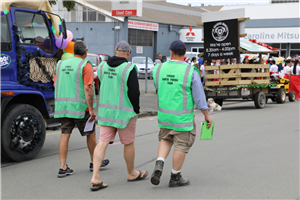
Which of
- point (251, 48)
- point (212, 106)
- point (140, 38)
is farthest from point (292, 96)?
point (140, 38)

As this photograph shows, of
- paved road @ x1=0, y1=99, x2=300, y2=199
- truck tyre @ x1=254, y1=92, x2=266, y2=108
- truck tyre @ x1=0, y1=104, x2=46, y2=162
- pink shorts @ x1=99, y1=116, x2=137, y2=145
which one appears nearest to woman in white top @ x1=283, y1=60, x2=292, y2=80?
truck tyre @ x1=254, y1=92, x2=266, y2=108

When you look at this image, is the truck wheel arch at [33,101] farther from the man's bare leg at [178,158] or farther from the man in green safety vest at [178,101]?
the man's bare leg at [178,158]

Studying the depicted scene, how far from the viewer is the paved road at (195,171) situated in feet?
16.1

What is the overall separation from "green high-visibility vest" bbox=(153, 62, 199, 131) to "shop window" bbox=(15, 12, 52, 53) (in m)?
2.80

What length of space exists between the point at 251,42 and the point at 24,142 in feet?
38.1

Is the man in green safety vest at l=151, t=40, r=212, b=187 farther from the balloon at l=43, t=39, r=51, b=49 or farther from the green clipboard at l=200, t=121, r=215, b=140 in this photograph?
the balloon at l=43, t=39, r=51, b=49

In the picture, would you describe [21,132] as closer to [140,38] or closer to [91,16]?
[91,16]

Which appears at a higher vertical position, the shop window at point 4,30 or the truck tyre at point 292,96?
the shop window at point 4,30

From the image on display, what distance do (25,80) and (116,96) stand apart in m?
2.31

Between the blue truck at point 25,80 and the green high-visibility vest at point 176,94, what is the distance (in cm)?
253

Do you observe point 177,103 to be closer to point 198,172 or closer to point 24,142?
point 198,172

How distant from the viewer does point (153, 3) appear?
50.6 meters

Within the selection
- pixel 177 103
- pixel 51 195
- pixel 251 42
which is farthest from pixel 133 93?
pixel 251 42

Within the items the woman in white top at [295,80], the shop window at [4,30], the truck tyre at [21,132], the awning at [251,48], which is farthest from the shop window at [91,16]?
the truck tyre at [21,132]
